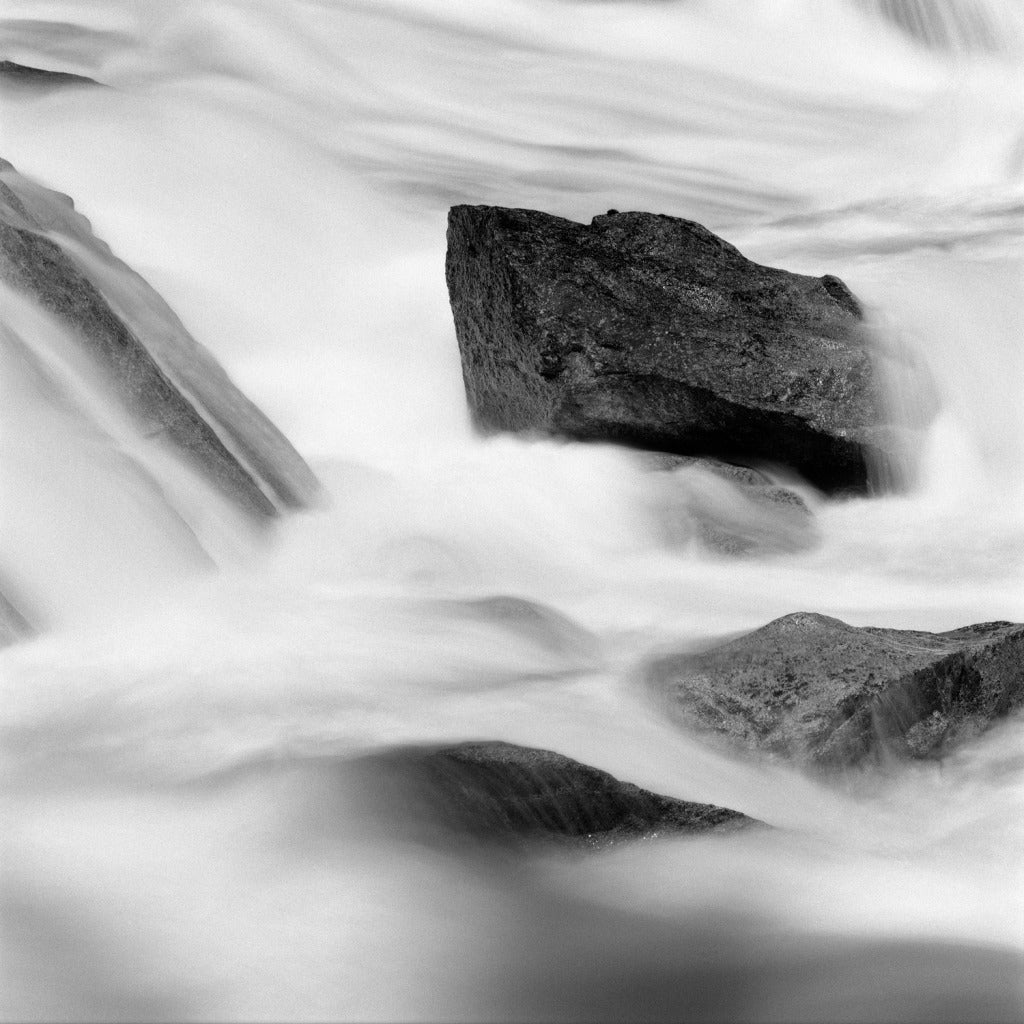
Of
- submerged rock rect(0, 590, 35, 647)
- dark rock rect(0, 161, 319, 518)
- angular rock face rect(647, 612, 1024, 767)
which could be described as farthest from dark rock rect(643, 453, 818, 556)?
submerged rock rect(0, 590, 35, 647)

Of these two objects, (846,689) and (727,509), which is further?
(727,509)

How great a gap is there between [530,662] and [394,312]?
4.15m

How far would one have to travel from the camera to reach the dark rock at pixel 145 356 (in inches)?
209

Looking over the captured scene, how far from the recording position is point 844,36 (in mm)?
13445

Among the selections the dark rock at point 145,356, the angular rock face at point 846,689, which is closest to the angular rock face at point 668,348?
the dark rock at point 145,356

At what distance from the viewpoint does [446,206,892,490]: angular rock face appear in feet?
21.6

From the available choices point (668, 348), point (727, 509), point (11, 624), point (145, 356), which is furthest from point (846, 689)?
point (668, 348)

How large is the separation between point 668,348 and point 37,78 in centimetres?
515

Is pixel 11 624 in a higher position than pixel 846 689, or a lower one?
higher

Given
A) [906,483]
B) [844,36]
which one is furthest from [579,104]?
[906,483]

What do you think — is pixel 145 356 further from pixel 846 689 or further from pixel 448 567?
pixel 846 689

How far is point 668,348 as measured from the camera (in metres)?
6.62

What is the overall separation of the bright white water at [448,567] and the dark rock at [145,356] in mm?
273

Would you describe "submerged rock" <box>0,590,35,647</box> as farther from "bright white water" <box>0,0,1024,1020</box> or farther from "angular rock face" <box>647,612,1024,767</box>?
"angular rock face" <box>647,612,1024,767</box>
